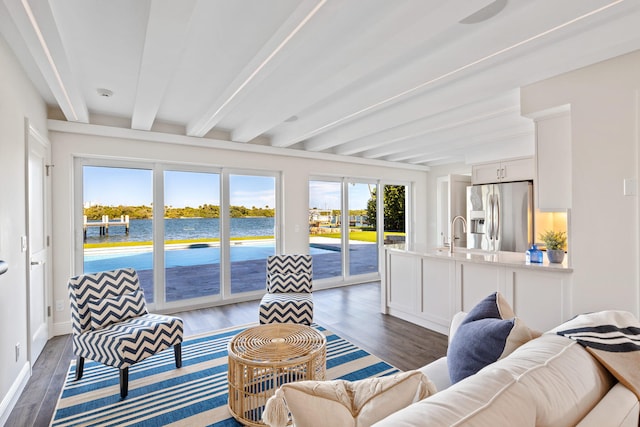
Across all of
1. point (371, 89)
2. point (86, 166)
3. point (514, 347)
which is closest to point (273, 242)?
point (86, 166)

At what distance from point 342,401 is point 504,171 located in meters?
5.38

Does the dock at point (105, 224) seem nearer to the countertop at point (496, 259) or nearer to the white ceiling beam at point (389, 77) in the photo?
the white ceiling beam at point (389, 77)

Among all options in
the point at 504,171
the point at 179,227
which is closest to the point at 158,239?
the point at 179,227

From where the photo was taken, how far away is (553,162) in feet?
9.25

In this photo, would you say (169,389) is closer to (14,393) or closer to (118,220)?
(14,393)

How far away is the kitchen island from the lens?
268 cm

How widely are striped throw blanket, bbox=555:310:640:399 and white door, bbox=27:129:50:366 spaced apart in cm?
374

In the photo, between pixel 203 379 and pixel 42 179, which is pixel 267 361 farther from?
pixel 42 179

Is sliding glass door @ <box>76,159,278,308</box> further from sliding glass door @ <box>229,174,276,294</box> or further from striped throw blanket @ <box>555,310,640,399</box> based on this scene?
striped throw blanket @ <box>555,310,640,399</box>

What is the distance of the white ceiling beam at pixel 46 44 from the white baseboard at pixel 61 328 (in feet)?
7.83

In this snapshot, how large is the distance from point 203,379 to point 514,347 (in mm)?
2276

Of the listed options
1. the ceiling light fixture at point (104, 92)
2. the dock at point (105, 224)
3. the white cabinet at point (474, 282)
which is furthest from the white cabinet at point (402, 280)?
the ceiling light fixture at point (104, 92)

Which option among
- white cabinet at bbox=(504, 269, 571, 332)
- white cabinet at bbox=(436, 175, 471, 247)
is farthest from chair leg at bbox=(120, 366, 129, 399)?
white cabinet at bbox=(436, 175, 471, 247)

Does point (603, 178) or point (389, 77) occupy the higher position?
point (389, 77)
